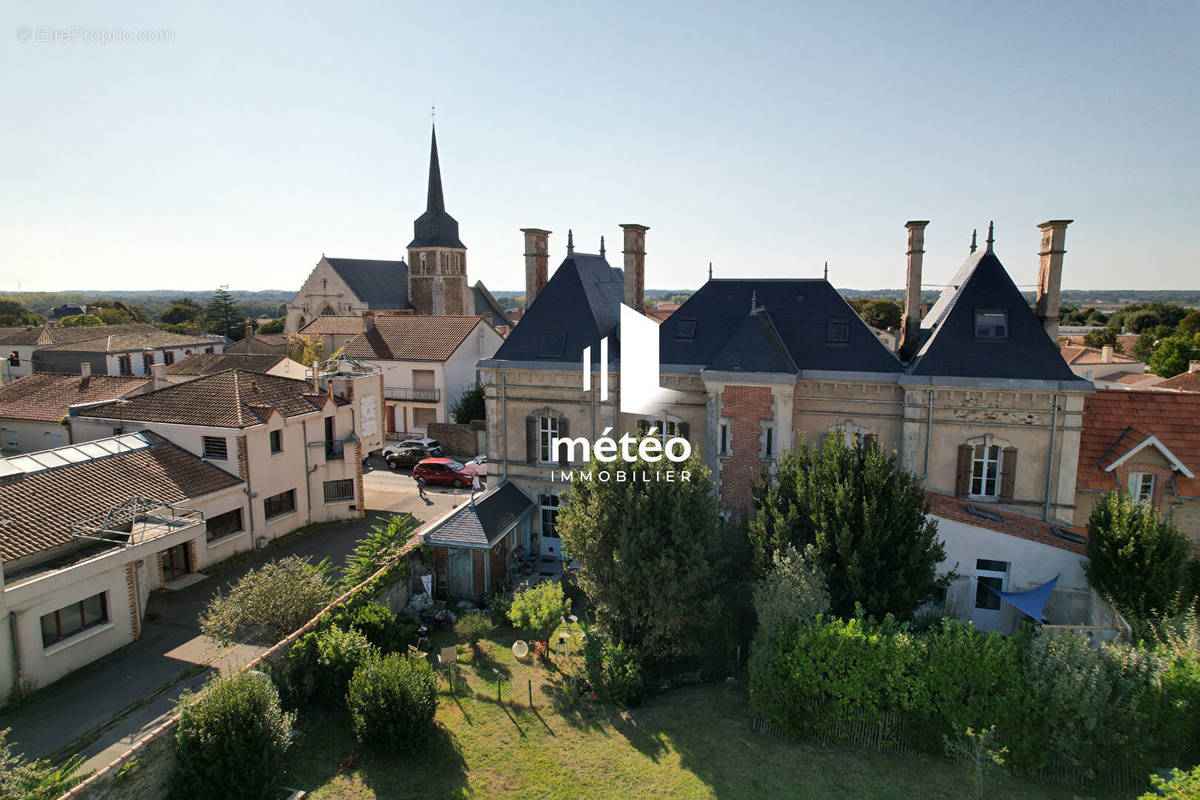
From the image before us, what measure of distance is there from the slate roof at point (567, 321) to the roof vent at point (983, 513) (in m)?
11.4

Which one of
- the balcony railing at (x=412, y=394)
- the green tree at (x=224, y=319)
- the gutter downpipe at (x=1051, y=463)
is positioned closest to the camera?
the gutter downpipe at (x=1051, y=463)

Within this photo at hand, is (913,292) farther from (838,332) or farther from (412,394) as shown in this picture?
(412,394)

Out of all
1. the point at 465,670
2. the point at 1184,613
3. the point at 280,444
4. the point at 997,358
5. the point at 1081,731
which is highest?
the point at 997,358

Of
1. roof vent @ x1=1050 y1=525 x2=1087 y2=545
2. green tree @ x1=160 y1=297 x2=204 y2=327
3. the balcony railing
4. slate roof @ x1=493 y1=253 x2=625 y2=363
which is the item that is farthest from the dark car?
green tree @ x1=160 y1=297 x2=204 y2=327

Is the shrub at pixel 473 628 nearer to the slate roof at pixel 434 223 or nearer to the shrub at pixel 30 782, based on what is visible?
the shrub at pixel 30 782

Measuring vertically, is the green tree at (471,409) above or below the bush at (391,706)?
above

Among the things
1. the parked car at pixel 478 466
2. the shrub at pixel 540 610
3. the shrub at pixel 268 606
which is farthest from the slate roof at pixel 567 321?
the shrub at pixel 268 606

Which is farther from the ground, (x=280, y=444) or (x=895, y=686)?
(x=280, y=444)

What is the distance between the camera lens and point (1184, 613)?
14.8m

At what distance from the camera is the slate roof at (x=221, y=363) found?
4028 cm

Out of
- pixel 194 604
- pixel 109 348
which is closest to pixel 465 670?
pixel 194 604

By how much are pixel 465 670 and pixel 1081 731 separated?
43.0ft

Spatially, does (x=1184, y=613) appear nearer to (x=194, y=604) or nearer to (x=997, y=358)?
(x=997, y=358)

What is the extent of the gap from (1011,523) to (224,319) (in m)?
94.8
